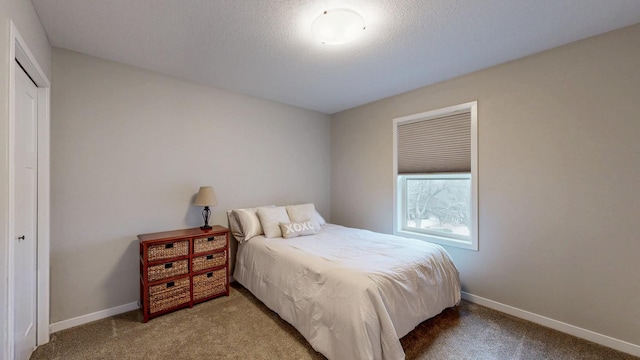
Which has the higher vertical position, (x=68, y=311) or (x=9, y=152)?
(x=9, y=152)

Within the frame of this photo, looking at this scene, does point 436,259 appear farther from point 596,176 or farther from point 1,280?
point 1,280

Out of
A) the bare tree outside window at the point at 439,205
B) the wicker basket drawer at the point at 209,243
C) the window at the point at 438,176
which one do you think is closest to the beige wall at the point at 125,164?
the wicker basket drawer at the point at 209,243

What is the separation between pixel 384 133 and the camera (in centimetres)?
358

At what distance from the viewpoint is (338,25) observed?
1.78 m

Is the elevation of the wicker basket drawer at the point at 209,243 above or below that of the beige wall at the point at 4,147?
below

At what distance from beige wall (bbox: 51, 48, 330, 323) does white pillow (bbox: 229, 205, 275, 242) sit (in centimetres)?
23

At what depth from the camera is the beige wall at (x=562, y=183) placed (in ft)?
6.42

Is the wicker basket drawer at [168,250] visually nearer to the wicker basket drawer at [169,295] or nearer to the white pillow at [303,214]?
the wicker basket drawer at [169,295]

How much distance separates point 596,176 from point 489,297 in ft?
4.78

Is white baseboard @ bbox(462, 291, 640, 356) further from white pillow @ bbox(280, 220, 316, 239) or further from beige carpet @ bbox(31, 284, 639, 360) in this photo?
white pillow @ bbox(280, 220, 316, 239)

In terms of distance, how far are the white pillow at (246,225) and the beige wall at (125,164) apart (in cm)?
23

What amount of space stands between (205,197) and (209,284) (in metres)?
0.94

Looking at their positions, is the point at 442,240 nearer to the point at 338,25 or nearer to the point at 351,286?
the point at 351,286

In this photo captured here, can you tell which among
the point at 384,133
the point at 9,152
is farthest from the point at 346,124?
the point at 9,152
